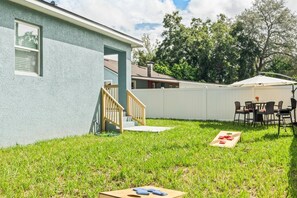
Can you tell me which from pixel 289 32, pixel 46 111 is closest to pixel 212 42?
pixel 289 32

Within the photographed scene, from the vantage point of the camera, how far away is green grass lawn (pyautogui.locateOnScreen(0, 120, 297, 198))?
14.6ft

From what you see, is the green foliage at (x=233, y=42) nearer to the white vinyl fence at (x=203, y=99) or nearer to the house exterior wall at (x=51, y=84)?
the white vinyl fence at (x=203, y=99)

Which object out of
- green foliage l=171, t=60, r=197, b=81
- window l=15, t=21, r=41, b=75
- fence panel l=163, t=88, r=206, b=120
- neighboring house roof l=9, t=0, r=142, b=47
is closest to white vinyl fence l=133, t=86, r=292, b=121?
fence panel l=163, t=88, r=206, b=120

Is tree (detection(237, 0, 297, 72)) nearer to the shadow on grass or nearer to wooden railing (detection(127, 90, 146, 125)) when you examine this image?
wooden railing (detection(127, 90, 146, 125))

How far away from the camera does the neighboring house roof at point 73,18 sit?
7.85 metres

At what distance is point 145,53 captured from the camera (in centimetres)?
4372

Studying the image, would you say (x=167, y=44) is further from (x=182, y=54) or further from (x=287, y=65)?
(x=287, y=65)

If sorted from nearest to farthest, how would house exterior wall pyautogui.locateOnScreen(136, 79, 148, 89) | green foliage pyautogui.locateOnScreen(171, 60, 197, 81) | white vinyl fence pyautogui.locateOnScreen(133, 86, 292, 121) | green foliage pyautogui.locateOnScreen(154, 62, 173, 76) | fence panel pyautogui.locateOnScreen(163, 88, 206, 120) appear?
white vinyl fence pyautogui.locateOnScreen(133, 86, 292, 121) → fence panel pyautogui.locateOnScreen(163, 88, 206, 120) → house exterior wall pyautogui.locateOnScreen(136, 79, 148, 89) → green foliage pyautogui.locateOnScreen(154, 62, 173, 76) → green foliage pyautogui.locateOnScreen(171, 60, 197, 81)

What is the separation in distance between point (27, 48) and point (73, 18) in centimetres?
187

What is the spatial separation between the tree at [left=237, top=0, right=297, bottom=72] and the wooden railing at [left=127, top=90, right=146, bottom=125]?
25.1 m

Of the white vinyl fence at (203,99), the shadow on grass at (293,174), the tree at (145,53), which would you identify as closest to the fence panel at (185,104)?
the white vinyl fence at (203,99)

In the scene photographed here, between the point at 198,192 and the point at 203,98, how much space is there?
37.7ft

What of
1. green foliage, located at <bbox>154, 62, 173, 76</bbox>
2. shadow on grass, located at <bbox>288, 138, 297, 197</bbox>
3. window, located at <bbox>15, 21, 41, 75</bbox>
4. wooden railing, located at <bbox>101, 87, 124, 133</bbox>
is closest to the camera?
shadow on grass, located at <bbox>288, 138, 297, 197</bbox>

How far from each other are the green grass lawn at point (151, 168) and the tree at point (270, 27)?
2857cm
